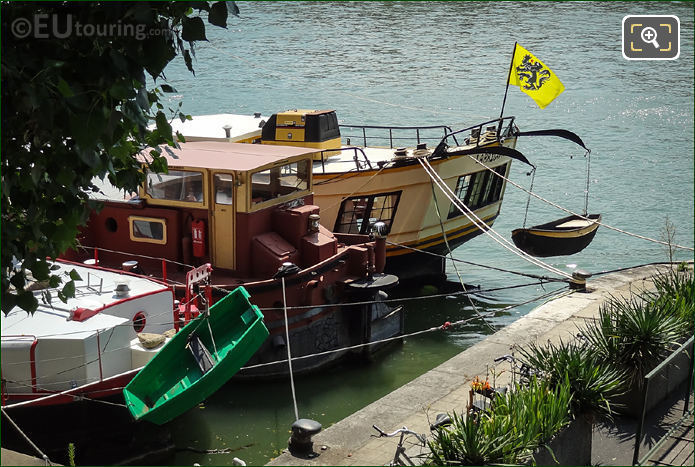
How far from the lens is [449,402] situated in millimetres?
11289

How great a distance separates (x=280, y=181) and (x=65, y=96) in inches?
412

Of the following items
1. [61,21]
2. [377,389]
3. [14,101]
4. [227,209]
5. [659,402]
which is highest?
[61,21]

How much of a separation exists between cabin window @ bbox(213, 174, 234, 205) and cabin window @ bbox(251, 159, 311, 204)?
1.41 ft

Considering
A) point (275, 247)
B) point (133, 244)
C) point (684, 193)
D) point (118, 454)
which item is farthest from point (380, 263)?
point (684, 193)

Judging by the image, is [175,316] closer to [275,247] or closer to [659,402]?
[275,247]

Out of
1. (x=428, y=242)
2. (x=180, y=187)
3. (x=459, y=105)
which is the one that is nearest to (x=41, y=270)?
(x=180, y=187)

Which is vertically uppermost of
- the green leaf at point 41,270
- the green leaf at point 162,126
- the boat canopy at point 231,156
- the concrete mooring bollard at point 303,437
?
the green leaf at point 162,126

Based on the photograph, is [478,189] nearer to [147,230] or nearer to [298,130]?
[298,130]

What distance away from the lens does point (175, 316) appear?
1346cm

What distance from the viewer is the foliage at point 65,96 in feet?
19.6

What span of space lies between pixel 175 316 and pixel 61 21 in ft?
25.0

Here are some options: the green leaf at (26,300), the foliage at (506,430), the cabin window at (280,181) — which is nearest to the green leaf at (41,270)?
the green leaf at (26,300)

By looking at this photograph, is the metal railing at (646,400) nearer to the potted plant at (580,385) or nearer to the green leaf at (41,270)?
the potted plant at (580,385)

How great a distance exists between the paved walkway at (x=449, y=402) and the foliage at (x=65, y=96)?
11.9ft
